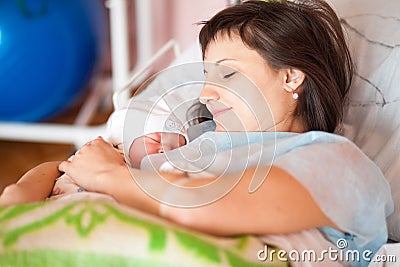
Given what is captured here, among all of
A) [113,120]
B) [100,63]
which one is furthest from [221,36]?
[100,63]

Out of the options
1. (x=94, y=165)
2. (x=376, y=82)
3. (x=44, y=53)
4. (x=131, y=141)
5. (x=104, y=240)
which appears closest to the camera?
(x=104, y=240)

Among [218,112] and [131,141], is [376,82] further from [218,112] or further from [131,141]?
[131,141]

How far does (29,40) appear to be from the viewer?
1.79 meters

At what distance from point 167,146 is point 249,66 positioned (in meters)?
0.19

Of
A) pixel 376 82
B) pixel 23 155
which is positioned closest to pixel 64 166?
pixel 376 82

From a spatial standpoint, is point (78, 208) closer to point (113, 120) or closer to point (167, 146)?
point (167, 146)

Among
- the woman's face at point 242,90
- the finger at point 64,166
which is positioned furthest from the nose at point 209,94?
the finger at point 64,166

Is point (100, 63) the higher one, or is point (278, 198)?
point (278, 198)

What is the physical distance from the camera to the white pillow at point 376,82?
104cm

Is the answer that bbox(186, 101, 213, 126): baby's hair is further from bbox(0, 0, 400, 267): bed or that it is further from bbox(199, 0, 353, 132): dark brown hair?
bbox(0, 0, 400, 267): bed

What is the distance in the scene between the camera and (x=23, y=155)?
201 centimetres

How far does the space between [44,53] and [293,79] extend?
1101 millimetres

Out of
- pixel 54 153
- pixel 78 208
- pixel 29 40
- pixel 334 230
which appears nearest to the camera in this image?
pixel 78 208

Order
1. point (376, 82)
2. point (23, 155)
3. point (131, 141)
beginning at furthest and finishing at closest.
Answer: point (23, 155)
point (376, 82)
point (131, 141)
